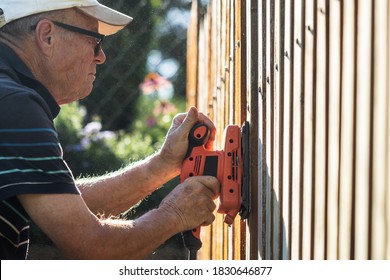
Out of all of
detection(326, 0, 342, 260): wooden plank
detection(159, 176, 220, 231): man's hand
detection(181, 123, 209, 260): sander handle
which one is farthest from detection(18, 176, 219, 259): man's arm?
detection(326, 0, 342, 260): wooden plank

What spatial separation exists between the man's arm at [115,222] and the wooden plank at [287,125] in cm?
51

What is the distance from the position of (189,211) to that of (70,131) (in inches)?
221

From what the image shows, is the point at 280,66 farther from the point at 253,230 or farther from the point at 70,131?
the point at 70,131

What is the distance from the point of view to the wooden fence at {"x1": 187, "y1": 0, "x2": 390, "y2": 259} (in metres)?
2.06

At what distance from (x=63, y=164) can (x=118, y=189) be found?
3.56 ft

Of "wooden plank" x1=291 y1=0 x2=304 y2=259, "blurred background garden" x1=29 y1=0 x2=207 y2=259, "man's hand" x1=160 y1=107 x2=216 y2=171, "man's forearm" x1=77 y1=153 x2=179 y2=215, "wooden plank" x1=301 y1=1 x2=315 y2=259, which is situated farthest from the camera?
"blurred background garden" x1=29 y1=0 x2=207 y2=259

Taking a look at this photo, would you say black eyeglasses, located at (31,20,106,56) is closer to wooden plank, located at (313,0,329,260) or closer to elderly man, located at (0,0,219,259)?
elderly man, located at (0,0,219,259)

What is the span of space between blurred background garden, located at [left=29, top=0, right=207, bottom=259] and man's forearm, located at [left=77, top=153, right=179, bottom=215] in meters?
3.73

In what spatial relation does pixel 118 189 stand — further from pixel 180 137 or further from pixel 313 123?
pixel 313 123

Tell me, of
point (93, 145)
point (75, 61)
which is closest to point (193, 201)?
point (75, 61)

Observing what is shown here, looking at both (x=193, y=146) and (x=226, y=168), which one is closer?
(x=226, y=168)

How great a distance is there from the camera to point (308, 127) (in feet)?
8.65

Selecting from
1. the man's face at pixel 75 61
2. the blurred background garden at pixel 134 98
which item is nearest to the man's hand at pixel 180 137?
the man's face at pixel 75 61

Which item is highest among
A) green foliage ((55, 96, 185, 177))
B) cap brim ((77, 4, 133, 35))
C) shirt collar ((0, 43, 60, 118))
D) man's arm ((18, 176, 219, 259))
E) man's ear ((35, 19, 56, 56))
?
cap brim ((77, 4, 133, 35))
